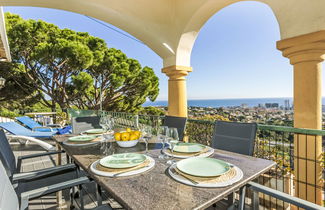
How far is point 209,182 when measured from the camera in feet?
2.68

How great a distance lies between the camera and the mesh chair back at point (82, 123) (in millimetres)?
2304

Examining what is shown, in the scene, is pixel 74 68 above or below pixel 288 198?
above

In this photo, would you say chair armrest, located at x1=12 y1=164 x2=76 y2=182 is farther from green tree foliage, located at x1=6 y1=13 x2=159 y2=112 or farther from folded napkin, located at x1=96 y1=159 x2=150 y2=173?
green tree foliage, located at x1=6 y1=13 x2=159 y2=112

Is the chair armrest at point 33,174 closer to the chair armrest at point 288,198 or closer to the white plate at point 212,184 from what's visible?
the white plate at point 212,184

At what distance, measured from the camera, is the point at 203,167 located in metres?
0.97

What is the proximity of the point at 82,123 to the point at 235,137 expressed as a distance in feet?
6.11

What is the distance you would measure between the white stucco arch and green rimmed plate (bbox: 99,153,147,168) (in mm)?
2452

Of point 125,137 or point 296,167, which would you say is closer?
point 125,137

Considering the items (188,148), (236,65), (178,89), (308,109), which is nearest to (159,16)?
(178,89)

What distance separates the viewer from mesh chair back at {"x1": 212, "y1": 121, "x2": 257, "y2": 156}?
150 centimetres

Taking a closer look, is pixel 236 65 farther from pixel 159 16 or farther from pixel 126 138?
pixel 126 138

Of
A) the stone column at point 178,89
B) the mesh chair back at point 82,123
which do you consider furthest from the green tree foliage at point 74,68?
the mesh chair back at point 82,123

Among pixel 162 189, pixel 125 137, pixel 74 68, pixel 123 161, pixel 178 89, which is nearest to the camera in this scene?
pixel 162 189

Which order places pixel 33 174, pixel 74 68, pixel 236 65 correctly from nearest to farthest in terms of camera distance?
pixel 33 174, pixel 74 68, pixel 236 65
